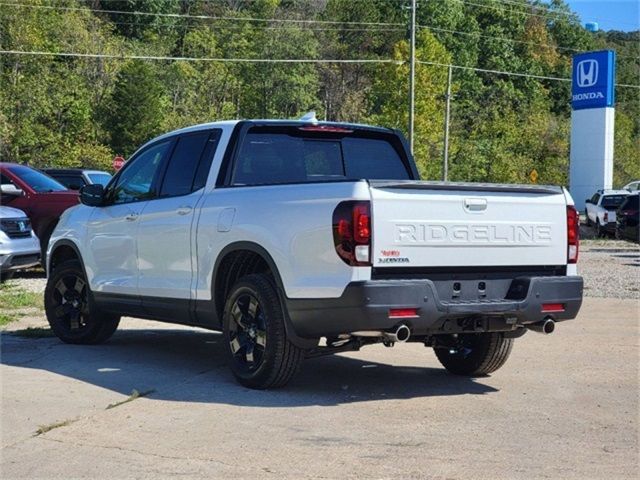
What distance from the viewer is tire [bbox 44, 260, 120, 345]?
9094 mm

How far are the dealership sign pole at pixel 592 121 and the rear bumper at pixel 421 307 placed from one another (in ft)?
132

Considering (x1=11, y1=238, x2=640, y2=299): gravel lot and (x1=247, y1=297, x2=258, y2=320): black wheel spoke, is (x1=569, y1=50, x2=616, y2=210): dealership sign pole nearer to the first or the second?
(x1=11, y1=238, x2=640, y2=299): gravel lot

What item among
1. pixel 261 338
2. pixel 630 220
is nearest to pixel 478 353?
pixel 261 338

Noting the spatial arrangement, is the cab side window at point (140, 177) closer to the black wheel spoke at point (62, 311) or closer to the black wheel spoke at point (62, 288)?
the black wheel spoke at point (62, 288)

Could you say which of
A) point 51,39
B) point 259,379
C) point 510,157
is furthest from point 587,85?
point 259,379

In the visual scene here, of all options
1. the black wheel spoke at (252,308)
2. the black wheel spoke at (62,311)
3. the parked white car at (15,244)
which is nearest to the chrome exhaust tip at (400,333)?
the black wheel spoke at (252,308)

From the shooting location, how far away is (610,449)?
5602 millimetres

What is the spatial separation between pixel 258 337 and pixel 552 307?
223 cm

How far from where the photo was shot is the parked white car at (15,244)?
13.2 m

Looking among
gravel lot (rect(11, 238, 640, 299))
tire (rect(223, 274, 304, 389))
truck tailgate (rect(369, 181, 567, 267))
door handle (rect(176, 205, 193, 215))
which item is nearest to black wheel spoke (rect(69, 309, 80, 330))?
door handle (rect(176, 205, 193, 215))

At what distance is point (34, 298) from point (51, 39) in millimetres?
55157

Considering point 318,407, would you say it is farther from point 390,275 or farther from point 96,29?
point 96,29

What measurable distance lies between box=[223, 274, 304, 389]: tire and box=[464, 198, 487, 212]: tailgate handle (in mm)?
1538

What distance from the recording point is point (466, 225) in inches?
262
